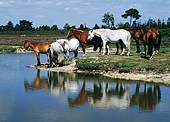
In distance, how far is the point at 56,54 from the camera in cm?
2534

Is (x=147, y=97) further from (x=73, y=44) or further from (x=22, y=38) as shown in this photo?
(x=22, y=38)

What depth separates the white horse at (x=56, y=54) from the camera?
25.0m

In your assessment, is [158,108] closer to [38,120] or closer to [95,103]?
[95,103]

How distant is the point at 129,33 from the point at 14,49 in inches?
821

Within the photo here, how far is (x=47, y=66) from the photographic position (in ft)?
86.1

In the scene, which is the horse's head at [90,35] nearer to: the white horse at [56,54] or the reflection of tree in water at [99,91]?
the white horse at [56,54]

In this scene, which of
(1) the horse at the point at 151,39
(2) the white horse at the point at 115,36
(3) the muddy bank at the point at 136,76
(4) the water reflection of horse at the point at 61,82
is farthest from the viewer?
(2) the white horse at the point at 115,36

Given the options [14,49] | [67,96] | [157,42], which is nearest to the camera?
[67,96]

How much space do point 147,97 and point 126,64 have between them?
5.72 metres

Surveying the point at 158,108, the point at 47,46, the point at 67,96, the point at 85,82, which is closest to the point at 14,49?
the point at 47,46

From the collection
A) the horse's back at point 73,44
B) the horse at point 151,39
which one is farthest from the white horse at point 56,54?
the horse at point 151,39

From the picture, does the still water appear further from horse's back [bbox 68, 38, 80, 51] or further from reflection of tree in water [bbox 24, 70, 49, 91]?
horse's back [bbox 68, 38, 80, 51]

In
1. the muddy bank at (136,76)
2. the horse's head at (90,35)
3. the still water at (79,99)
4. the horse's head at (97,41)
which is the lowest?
the still water at (79,99)

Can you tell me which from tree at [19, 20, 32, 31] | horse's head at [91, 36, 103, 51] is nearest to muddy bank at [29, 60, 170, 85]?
horse's head at [91, 36, 103, 51]
